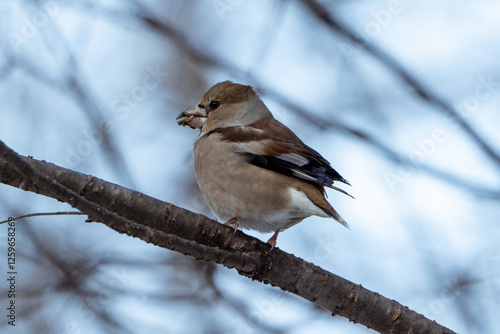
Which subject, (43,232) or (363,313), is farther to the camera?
(43,232)

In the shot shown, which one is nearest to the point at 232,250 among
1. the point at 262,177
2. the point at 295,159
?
the point at 262,177

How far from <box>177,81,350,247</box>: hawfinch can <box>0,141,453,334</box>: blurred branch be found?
41cm

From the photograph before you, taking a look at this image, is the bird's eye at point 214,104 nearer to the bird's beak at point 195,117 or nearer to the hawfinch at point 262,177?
the bird's beak at point 195,117

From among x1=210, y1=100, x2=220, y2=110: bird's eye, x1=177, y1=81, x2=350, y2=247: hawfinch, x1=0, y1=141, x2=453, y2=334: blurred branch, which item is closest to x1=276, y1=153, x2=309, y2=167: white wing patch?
x1=177, y1=81, x2=350, y2=247: hawfinch

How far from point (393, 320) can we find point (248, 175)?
1.34m

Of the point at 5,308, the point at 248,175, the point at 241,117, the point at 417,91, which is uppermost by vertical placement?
the point at 417,91

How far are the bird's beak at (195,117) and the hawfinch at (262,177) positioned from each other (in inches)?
16.7

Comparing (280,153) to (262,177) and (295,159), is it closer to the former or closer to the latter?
(295,159)

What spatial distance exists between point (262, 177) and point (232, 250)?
2.53ft

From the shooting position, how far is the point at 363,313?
316 centimetres

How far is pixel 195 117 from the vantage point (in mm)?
4781

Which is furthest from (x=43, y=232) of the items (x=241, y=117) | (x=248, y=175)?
(x=248, y=175)

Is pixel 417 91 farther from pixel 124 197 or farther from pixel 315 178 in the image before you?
pixel 124 197

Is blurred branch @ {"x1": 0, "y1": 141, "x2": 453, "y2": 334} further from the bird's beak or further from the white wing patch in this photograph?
the bird's beak
